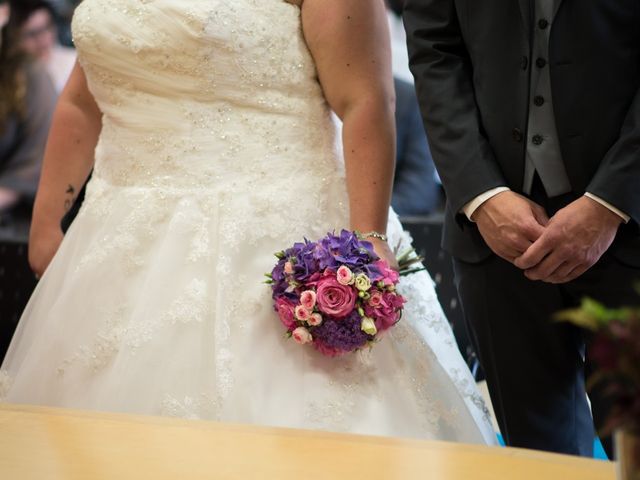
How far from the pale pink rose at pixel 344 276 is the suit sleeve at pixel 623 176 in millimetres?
429

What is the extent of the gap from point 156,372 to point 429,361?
1.73 feet

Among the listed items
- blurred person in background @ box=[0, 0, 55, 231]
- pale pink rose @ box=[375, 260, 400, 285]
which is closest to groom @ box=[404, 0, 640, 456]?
pale pink rose @ box=[375, 260, 400, 285]

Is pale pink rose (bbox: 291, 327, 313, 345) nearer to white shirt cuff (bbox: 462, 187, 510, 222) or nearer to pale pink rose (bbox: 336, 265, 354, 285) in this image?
pale pink rose (bbox: 336, 265, 354, 285)

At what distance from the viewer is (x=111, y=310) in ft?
6.72

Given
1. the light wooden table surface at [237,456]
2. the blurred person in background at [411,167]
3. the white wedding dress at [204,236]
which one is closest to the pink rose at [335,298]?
the white wedding dress at [204,236]

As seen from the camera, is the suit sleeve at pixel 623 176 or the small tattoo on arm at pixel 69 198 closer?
the suit sleeve at pixel 623 176

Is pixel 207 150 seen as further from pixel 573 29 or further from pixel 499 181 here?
pixel 573 29

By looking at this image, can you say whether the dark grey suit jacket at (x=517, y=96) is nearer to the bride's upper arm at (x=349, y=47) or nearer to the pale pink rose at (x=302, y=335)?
the bride's upper arm at (x=349, y=47)

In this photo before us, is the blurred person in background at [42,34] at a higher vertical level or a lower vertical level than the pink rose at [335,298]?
lower

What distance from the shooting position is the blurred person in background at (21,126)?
498 centimetres

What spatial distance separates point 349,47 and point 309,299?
525 mm

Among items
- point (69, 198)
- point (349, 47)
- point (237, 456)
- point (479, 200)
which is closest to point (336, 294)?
point (479, 200)

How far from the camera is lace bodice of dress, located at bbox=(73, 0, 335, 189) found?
207 centimetres

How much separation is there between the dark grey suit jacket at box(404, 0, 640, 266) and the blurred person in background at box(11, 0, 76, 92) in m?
3.58
